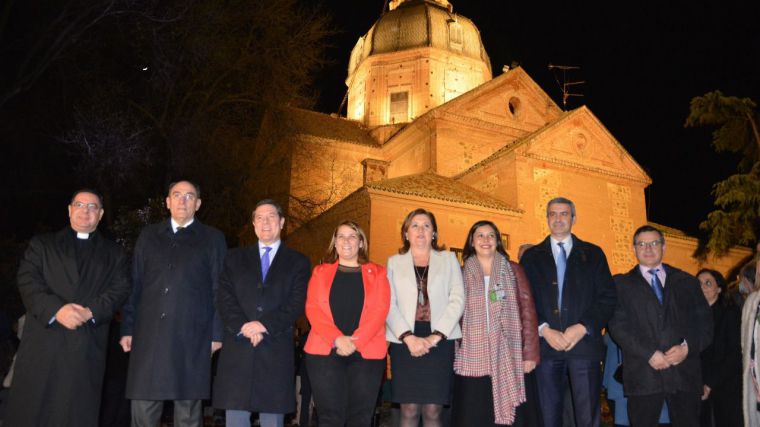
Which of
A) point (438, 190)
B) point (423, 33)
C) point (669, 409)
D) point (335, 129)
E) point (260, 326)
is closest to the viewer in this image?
point (260, 326)

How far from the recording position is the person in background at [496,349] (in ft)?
14.6

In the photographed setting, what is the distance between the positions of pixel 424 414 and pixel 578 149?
1705cm

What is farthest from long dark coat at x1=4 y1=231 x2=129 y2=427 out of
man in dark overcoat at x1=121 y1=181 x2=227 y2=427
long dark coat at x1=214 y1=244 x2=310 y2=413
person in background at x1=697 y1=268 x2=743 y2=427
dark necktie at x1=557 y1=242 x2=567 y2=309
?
person in background at x1=697 y1=268 x2=743 y2=427

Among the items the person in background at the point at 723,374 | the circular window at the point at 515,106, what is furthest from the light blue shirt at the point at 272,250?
the circular window at the point at 515,106

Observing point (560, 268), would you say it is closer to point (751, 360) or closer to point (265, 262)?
point (751, 360)

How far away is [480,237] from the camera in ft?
16.3

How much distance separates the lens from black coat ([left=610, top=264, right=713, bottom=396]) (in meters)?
4.79

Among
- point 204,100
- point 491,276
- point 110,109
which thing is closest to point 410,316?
point 491,276

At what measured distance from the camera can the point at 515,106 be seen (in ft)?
78.3

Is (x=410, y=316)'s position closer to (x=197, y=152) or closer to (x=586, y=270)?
(x=586, y=270)

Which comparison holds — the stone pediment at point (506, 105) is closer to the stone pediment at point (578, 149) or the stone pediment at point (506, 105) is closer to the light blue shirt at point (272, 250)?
the stone pediment at point (578, 149)

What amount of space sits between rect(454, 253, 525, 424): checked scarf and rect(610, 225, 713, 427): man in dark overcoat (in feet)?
3.50

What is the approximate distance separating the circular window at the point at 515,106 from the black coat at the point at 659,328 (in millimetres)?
19256

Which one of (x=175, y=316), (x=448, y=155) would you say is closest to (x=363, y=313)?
(x=175, y=316)
